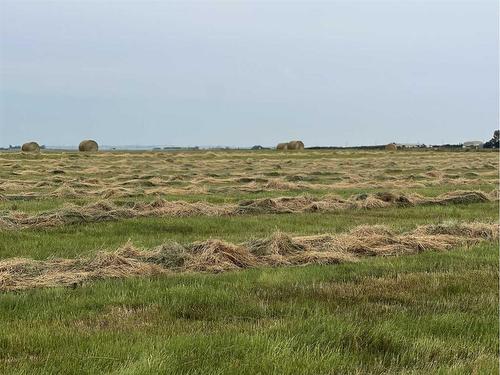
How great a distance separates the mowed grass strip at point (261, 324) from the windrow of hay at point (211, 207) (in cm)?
605

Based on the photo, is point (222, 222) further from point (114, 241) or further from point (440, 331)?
point (440, 331)

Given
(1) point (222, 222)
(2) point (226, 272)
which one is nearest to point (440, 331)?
(2) point (226, 272)

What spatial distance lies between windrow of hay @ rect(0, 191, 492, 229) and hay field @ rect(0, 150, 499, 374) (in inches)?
2.5

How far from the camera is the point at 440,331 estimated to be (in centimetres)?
585

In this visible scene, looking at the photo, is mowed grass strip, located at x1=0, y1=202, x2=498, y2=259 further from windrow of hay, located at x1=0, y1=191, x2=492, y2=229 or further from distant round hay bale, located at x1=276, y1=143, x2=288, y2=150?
distant round hay bale, located at x1=276, y1=143, x2=288, y2=150

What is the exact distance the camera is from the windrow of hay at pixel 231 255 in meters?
8.23

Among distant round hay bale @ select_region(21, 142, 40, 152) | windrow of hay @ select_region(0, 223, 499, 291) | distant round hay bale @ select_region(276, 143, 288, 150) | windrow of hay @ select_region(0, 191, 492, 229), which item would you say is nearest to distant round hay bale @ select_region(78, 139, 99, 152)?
distant round hay bale @ select_region(21, 142, 40, 152)

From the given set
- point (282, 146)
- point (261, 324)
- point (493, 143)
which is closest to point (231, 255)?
point (261, 324)

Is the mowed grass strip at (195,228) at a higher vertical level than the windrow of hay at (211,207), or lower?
lower

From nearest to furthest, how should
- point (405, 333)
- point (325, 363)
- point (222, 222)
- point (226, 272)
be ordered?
point (325, 363) → point (405, 333) → point (226, 272) → point (222, 222)

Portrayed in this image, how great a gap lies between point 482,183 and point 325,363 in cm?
2400

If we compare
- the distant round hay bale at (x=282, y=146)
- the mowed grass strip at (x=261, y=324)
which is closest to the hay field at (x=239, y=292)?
the mowed grass strip at (x=261, y=324)

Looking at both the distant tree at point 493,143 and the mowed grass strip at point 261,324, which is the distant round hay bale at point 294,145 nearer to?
the distant tree at point 493,143

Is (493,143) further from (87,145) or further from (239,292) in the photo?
(239,292)
